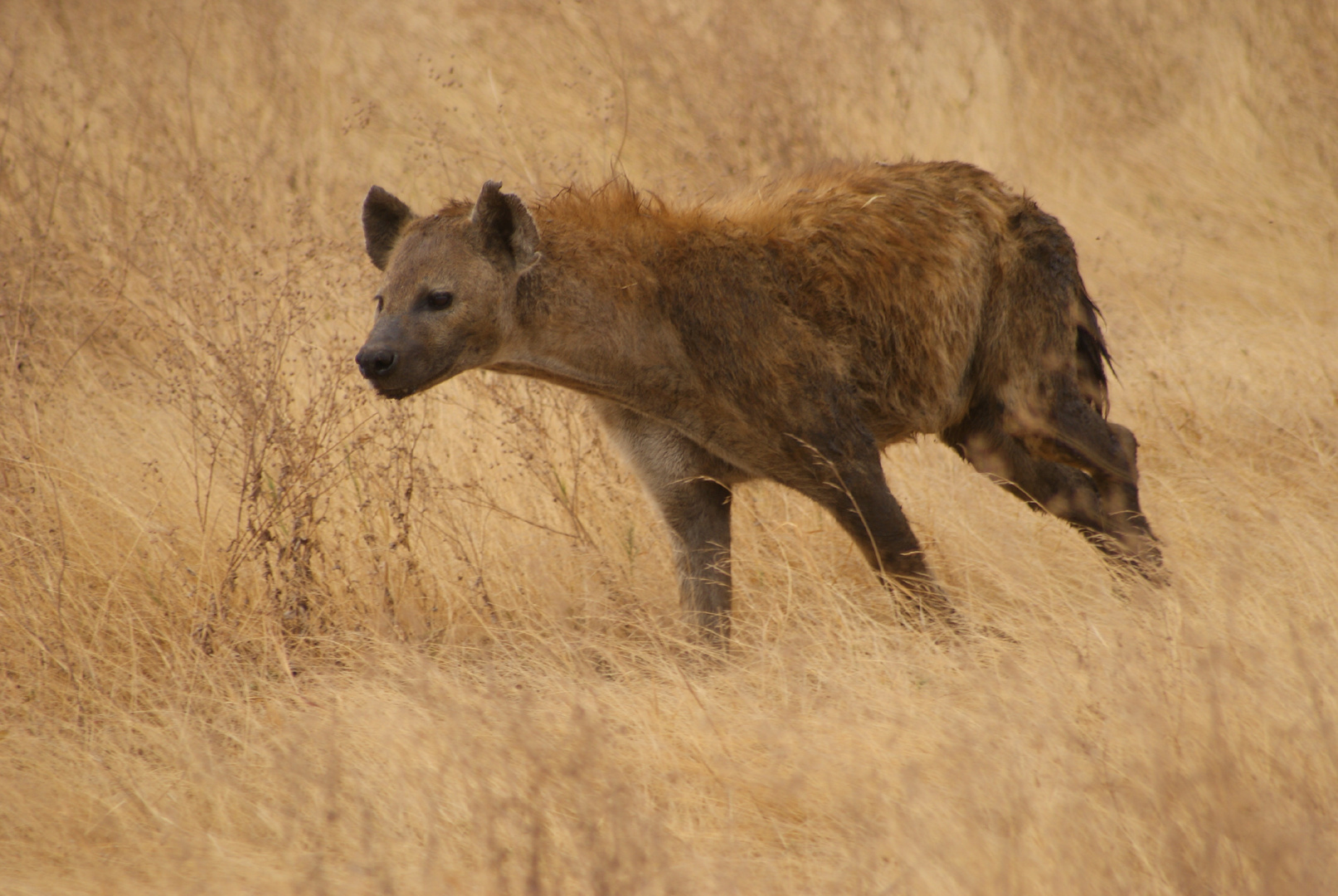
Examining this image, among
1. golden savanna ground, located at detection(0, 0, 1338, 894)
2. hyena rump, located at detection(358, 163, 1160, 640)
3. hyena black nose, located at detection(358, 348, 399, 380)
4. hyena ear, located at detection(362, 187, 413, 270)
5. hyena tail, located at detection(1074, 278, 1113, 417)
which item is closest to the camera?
golden savanna ground, located at detection(0, 0, 1338, 894)

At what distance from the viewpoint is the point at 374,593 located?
4.50m

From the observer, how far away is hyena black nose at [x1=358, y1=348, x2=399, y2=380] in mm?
3238

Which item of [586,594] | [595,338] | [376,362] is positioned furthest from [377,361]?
[586,594]

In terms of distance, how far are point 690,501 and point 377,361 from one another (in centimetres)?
114

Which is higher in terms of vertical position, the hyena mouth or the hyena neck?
the hyena neck

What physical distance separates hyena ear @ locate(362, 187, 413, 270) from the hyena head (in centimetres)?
19

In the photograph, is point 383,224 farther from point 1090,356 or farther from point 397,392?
point 1090,356

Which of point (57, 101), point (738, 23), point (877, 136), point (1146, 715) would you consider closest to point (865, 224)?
point (1146, 715)

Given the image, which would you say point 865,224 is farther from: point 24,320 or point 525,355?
point 24,320

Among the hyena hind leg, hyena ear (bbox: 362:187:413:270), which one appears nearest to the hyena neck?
hyena ear (bbox: 362:187:413:270)

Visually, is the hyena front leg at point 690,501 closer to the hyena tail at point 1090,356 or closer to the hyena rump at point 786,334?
the hyena rump at point 786,334

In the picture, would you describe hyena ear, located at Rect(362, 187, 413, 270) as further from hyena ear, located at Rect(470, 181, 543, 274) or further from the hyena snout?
the hyena snout

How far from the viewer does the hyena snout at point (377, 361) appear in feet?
10.6

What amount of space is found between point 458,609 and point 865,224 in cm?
202
